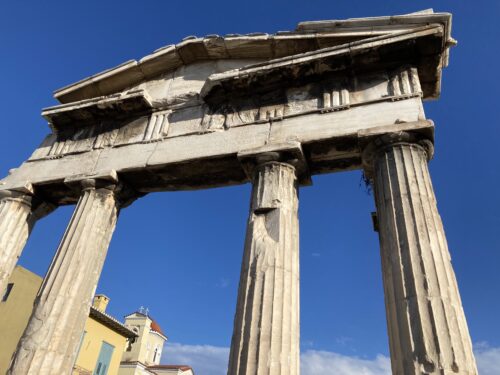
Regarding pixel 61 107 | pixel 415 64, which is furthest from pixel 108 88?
pixel 415 64

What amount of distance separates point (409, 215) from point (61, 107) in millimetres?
A: 9795

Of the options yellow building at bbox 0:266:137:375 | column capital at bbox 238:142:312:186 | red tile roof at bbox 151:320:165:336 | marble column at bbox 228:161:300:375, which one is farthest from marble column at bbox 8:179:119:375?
red tile roof at bbox 151:320:165:336

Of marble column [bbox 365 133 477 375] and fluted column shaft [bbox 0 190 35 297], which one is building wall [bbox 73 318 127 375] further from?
marble column [bbox 365 133 477 375]

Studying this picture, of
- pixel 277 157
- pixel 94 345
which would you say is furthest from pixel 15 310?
pixel 277 157

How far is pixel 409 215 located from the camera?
21.7ft

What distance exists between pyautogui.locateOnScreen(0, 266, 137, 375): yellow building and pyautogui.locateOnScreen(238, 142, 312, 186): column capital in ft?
39.4

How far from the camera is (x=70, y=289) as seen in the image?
8.42 meters

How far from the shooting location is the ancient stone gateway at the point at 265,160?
20.0 ft

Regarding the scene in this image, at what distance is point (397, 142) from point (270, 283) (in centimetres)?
349

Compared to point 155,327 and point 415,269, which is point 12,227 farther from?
point 155,327

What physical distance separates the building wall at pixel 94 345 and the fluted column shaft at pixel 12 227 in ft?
51.9

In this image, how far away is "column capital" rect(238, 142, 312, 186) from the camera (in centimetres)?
830

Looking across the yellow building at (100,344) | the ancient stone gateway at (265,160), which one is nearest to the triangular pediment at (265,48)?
the ancient stone gateway at (265,160)

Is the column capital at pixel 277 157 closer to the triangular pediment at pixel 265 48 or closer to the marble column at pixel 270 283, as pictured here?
the marble column at pixel 270 283
